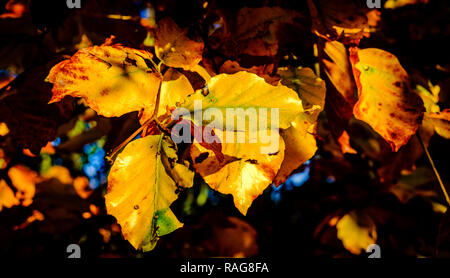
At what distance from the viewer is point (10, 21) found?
69 centimetres

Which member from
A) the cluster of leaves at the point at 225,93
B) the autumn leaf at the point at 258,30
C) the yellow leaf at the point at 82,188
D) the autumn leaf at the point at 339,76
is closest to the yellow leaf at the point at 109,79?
the cluster of leaves at the point at 225,93

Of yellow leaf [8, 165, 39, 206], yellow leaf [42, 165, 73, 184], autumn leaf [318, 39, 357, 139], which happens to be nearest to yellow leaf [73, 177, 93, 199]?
yellow leaf [42, 165, 73, 184]

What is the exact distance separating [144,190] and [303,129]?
0.22 m

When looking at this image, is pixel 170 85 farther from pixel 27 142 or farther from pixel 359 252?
pixel 359 252

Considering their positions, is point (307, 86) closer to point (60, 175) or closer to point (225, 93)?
point (225, 93)

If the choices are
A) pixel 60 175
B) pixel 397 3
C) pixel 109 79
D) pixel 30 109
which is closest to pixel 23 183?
pixel 60 175

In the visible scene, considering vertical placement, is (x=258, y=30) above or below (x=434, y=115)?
above

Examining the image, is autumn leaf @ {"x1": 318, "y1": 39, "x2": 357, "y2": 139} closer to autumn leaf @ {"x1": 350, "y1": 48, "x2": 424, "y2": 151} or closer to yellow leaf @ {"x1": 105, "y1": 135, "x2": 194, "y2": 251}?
autumn leaf @ {"x1": 350, "y1": 48, "x2": 424, "y2": 151}

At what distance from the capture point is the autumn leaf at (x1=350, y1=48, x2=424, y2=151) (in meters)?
0.45

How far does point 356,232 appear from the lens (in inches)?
36.3

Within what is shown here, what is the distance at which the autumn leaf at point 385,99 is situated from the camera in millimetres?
447

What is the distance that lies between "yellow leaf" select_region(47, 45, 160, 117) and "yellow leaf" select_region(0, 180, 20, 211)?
0.84 metres

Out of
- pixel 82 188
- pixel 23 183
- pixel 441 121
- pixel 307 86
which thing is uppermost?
pixel 307 86

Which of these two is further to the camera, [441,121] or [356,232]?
[356,232]
